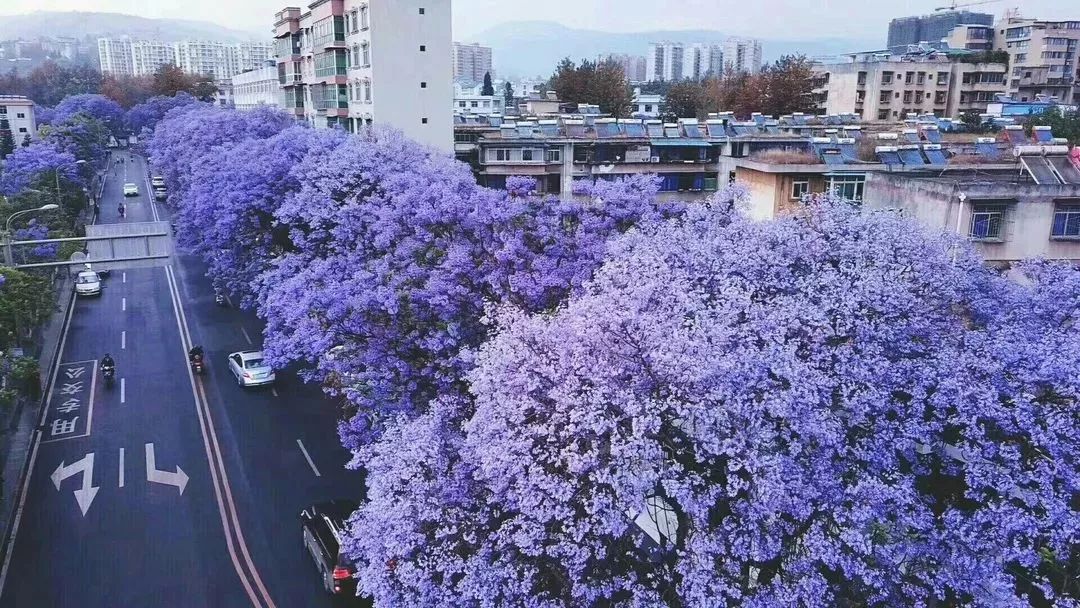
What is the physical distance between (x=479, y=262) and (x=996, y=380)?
10.1 m

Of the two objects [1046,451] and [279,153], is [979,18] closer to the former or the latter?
[279,153]

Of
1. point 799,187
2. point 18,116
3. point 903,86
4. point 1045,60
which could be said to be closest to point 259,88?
point 18,116

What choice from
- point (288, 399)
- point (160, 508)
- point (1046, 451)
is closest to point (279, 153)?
point (288, 399)

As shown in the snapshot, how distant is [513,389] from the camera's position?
409 inches

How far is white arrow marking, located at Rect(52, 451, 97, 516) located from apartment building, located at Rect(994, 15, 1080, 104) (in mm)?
77373

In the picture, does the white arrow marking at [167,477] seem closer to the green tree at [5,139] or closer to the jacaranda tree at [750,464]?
the jacaranda tree at [750,464]

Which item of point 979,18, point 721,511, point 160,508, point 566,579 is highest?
point 979,18

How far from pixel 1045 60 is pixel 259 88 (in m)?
68.3

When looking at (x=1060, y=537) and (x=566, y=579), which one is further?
(x=566, y=579)

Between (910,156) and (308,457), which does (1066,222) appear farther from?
(308,457)

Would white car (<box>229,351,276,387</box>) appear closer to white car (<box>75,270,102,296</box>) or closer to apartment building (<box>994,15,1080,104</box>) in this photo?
white car (<box>75,270,102,296</box>)

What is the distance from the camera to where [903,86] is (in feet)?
202

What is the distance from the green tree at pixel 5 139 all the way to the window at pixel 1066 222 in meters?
70.6

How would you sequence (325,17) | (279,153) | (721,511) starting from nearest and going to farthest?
(721,511)
(279,153)
(325,17)
